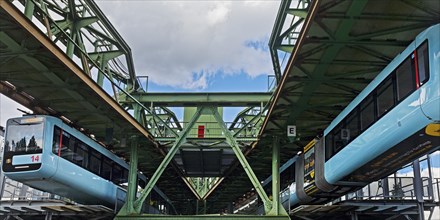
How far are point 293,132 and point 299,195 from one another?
2492 mm

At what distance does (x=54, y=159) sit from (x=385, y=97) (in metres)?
8.99

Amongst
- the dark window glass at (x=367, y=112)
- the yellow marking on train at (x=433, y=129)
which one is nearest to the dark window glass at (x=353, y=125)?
the dark window glass at (x=367, y=112)

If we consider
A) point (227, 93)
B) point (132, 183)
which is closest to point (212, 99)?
point (227, 93)

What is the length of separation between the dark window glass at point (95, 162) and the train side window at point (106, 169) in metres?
0.40

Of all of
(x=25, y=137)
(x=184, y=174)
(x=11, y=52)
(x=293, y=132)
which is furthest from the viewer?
(x=184, y=174)

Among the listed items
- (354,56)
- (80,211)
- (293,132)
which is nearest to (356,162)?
(354,56)

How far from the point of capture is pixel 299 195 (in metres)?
16.4

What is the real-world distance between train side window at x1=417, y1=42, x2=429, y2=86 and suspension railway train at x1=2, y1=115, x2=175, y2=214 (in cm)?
970

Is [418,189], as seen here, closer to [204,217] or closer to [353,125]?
[353,125]

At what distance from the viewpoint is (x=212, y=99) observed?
18.3 m

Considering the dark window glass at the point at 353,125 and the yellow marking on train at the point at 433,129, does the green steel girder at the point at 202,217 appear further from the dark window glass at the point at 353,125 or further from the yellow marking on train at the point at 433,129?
the yellow marking on train at the point at 433,129

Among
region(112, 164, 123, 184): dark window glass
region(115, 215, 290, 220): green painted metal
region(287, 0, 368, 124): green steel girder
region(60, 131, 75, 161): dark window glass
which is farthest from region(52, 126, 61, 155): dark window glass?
region(287, 0, 368, 124): green steel girder

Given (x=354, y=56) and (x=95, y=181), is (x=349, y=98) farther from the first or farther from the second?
(x=95, y=181)

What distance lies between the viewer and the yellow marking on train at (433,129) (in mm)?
7675
